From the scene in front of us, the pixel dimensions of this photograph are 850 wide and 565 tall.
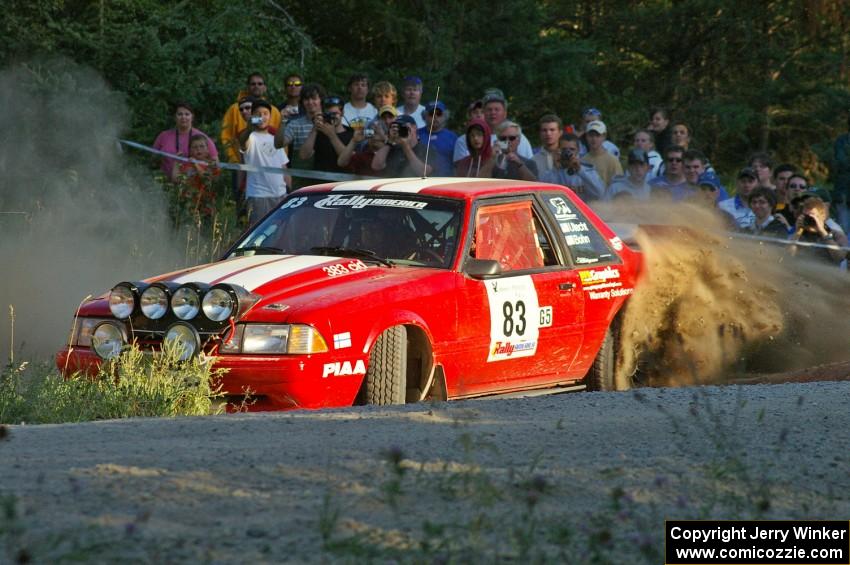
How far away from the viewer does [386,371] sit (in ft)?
28.1

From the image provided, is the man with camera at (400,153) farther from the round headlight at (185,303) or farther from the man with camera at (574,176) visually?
the round headlight at (185,303)

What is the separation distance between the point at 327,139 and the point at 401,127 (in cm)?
127

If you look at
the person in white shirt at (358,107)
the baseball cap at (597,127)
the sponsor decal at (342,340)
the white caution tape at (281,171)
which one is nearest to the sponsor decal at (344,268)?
the sponsor decal at (342,340)

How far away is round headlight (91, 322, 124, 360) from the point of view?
867cm

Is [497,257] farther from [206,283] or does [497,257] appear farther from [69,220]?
[69,220]

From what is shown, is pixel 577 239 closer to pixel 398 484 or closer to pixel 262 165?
pixel 398 484

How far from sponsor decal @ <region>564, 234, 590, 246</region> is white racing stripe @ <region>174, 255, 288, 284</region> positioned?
202 centimetres

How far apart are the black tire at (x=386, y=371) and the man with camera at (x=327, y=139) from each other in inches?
265

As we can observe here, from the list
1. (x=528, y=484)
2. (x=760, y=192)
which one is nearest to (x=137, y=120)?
(x=760, y=192)

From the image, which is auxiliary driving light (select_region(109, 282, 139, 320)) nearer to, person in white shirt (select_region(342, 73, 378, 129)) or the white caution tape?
the white caution tape

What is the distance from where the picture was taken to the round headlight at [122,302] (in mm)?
8648

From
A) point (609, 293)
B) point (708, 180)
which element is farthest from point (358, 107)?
point (609, 293)

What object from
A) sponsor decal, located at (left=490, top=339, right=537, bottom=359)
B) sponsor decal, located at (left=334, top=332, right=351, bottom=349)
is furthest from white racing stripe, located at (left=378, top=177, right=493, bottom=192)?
sponsor decal, located at (left=334, top=332, right=351, bottom=349)

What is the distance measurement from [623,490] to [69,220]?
1128 centimetres
